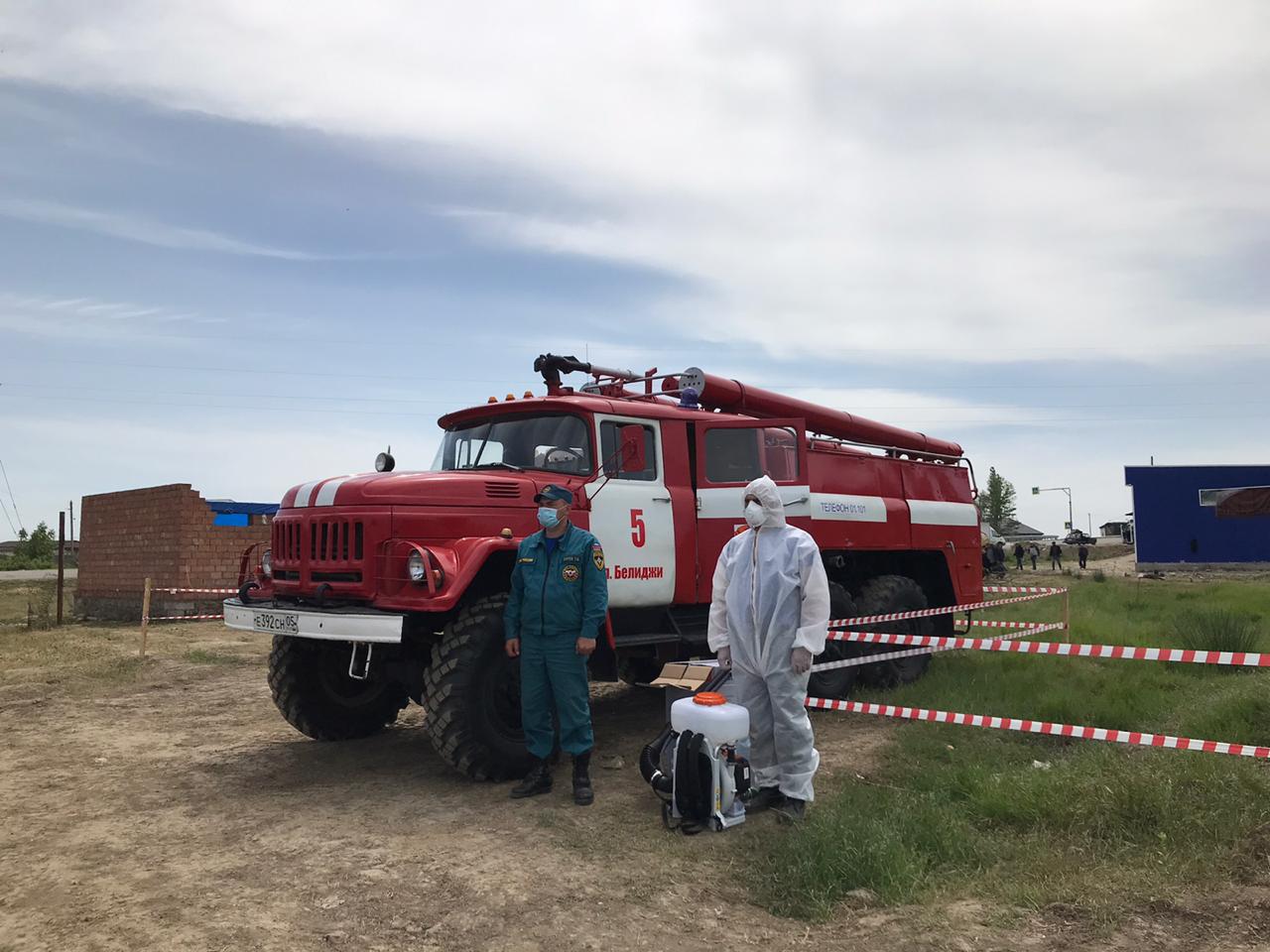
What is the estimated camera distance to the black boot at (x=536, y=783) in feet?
17.4

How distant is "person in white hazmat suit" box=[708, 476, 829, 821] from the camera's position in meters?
4.94

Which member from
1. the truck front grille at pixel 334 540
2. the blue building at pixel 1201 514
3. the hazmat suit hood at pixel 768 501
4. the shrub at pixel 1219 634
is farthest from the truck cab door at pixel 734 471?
the blue building at pixel 1201 514

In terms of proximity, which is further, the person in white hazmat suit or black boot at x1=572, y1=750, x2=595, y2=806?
black boot at x1=572, y1=750, x2=595, y2=806

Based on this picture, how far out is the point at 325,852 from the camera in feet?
14.5

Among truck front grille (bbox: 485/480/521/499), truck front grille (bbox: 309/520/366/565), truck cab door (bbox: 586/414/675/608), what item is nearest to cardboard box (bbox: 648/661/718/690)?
truck cab door (bbox: 586/414/675/608)

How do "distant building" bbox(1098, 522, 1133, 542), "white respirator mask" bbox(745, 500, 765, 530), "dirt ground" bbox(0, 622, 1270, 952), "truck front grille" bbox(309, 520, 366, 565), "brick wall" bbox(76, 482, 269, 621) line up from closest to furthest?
"dirt ground" bbox(0, 622, 1270, 952), "white respirator mask" bbox(745, 500, 765, 530), "truck front grille" bbox(309, 520, 366, 565), "brick wall" bbox(76, 482, 269, 621), "distant building" bbox(1098, 522, 1133, 542)

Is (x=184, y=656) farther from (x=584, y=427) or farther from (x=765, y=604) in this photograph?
(x=765, y=604)

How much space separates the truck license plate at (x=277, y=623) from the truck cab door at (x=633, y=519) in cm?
196

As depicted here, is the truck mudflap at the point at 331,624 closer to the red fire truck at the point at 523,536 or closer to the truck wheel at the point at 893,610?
the red fire truck at the point at 523,536

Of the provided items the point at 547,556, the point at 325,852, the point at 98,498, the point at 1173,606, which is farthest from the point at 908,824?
the point at 98,498

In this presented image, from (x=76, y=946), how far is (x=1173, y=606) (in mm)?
16491

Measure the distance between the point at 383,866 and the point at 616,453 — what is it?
3149 mm

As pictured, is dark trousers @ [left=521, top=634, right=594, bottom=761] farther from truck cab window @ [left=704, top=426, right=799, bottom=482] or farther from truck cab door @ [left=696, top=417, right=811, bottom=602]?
truck cab window @ [left=704, top=426, right=799, bottom=482]

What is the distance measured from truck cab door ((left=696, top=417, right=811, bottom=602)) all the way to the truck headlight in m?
2.43
